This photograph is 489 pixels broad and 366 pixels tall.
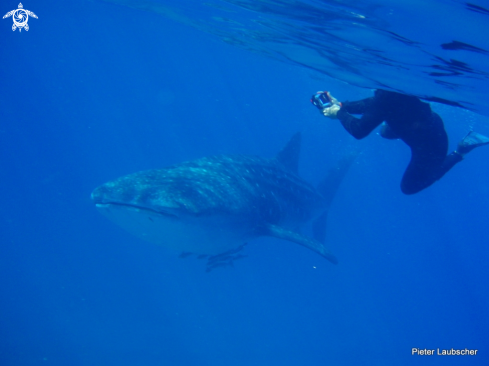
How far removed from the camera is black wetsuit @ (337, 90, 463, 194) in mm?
6465

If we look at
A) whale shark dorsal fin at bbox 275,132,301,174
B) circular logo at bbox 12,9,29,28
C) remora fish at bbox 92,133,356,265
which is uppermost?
circular logo at bbox 12,9,29,28

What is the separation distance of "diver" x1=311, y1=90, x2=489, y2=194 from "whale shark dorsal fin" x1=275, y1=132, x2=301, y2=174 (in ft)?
19.9

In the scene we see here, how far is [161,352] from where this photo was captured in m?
18.0

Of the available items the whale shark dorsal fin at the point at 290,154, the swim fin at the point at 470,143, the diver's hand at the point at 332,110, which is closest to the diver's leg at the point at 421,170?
the swim fin at the point at 470,143

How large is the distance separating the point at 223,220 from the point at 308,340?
1786 cm

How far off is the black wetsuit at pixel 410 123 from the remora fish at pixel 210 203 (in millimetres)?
3374

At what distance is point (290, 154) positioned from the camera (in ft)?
44.7

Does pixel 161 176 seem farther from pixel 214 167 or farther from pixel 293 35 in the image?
pixel 293 35

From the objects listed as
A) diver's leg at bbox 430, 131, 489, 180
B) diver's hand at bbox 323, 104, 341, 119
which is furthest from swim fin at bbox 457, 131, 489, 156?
diver's hand at bbox 323, 104, 341, 119

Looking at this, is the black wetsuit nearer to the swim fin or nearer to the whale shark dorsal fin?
the swim fin

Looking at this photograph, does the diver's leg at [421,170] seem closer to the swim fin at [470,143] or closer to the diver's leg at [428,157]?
the diver's leg at [428,157]

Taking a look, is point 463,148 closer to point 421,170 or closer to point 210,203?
point 421,170

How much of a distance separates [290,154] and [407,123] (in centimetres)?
714

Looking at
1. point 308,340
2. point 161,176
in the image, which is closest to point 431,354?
point 308,340
